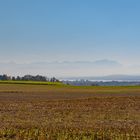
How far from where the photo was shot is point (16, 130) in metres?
16.7

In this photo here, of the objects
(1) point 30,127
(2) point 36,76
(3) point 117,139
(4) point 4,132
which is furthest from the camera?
(2) point 36,76

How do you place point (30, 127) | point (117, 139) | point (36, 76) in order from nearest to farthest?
point (117, 139) < point (30, 127) < point (36, 76)

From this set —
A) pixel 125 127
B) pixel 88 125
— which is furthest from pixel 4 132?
pixel 125 127

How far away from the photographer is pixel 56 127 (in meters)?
17.8

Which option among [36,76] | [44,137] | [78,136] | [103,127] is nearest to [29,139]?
[44,137]

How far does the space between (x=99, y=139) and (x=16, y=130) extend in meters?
4.07

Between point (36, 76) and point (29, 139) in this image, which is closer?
point (29, 139)

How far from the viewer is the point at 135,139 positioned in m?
14.3

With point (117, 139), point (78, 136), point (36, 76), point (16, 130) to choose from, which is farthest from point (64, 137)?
point (36, 76)

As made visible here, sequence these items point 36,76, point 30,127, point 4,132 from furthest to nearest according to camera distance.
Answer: point 36,76 < point 30,127 < point 4,132

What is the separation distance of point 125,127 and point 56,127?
324 centimetres

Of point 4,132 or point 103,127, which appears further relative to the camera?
point 103,127

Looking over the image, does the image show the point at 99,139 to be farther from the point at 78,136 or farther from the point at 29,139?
the point at 29,139

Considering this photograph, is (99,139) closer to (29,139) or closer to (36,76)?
(29,139)
